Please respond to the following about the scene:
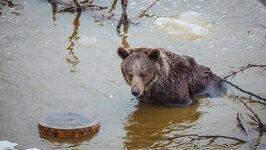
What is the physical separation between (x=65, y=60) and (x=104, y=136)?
3228 millimetres

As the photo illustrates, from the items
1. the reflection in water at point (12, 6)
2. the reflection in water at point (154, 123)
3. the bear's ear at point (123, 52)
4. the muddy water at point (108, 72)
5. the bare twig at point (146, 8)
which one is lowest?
the reflection in water at point (154, 123)

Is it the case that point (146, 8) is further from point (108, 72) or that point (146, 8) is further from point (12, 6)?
point (108, 72)

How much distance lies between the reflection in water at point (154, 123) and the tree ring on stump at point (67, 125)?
0.49 meters

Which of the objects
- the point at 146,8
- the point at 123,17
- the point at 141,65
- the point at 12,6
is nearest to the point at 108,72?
the point at 141,65

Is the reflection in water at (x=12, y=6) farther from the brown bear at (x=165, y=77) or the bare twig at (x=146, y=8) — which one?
the brown bear at (x=165, y=77)

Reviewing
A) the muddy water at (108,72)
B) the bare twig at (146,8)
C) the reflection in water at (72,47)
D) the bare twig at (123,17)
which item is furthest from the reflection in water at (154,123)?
the bare twig at (146,8)

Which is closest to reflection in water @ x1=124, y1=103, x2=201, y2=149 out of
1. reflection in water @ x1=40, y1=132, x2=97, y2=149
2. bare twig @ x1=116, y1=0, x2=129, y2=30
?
reflection in water @ x1=40, y1=132, x2=97, y2=149

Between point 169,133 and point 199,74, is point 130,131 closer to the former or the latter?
point 169,133

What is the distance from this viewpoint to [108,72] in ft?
30.9

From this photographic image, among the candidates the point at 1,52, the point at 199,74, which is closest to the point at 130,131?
the point at 199,74

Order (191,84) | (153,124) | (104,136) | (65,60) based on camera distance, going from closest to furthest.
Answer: (104,136) → (153,124) → (191,84) → (65,60)

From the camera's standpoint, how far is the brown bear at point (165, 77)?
25.3 feet

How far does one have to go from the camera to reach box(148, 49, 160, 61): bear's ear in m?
7.69

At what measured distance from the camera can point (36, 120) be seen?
742 cm
